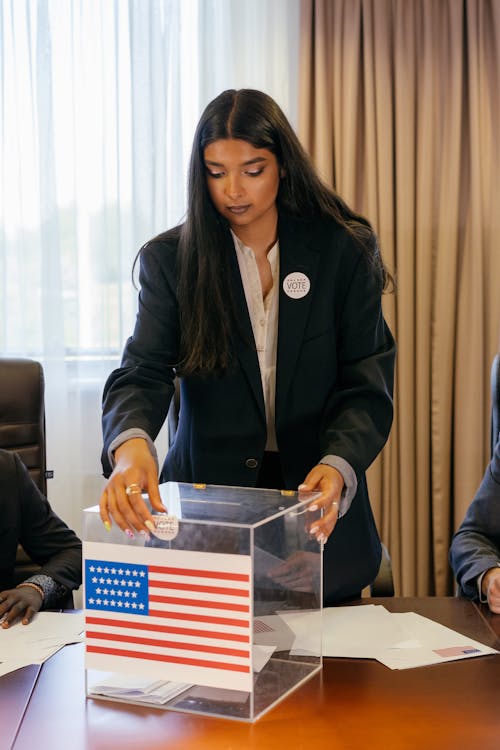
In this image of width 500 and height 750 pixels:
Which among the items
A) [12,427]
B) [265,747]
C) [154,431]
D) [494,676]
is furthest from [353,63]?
[265,747]

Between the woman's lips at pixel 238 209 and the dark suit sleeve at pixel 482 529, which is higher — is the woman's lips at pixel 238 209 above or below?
above

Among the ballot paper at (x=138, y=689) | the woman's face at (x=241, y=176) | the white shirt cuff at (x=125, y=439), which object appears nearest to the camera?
the ballot paper at (x=138, y=689)

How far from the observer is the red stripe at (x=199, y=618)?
47.2 inches

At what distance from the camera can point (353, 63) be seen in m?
3.38

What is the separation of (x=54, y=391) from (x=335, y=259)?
6.32 ft

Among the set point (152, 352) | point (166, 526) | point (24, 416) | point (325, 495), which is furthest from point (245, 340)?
point (24, 416)

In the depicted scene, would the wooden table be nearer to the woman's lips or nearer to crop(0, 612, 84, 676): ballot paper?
crop(0, 612, 84, 676): ballot paper

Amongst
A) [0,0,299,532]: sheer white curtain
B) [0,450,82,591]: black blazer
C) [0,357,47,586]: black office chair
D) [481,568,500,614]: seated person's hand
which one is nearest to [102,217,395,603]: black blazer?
[481,568,500,614]: seated person's hand

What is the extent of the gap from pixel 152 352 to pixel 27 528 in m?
0.75

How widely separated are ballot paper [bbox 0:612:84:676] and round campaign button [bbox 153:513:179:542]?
1.28 feet

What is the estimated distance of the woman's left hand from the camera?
1344 mm

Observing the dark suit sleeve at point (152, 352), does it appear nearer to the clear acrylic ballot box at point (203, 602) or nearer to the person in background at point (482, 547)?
the clear acrylic ballot box at point (203, 602)

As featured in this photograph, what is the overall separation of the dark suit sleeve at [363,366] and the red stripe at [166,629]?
45cm

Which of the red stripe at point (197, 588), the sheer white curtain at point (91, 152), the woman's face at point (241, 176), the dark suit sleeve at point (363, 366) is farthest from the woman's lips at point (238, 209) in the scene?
the sheer white curtain at point (91, 152)
